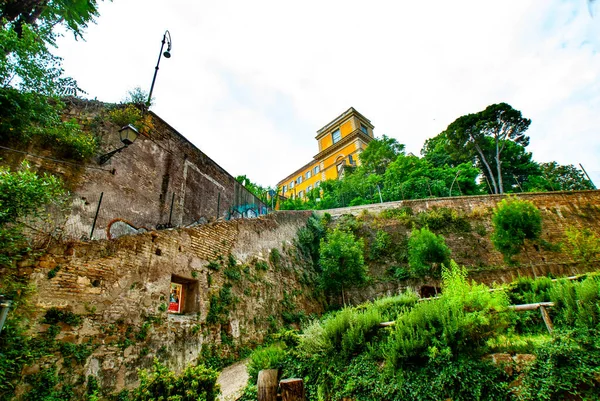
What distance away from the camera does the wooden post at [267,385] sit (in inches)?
185

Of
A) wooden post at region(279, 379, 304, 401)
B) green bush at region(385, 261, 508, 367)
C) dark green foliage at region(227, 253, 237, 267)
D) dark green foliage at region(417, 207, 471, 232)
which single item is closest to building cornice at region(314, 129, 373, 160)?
dark green foliage at region(417, 207, 471, 232)

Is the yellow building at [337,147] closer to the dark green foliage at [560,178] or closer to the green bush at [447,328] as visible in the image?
the dark green foliage at [560,178]

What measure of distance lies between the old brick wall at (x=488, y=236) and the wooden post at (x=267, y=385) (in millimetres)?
9497

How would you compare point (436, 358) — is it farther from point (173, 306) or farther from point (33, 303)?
point (33, 303)

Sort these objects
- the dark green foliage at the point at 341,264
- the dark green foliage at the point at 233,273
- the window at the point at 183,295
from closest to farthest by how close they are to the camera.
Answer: the window at the point at 183,295 < the dark green foliage at the point at 233,273 < the dark green foliage at the point at 341,264

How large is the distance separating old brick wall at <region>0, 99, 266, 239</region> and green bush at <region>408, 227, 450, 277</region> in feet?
29.5

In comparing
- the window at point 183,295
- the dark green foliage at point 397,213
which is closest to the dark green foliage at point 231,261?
the window at point 183,295

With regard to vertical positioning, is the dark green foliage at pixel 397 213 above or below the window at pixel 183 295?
above

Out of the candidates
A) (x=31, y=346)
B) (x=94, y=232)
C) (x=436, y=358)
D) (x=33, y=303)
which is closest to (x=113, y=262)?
(x=33, y=303)

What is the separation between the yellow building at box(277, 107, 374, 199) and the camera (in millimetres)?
35344

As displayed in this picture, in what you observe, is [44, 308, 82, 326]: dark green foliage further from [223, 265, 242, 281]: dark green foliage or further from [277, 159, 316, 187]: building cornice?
[277, 159, 316, 187]: building cornice

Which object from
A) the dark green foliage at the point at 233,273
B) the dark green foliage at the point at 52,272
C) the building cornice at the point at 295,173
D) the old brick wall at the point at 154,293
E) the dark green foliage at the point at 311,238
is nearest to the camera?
the dark green foliage at the point at 52,272

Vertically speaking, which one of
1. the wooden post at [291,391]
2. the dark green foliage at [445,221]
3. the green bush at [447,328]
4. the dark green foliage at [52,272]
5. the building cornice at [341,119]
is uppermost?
the building cornice at [341,119]

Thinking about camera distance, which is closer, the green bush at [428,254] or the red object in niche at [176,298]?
the red object in niche at [176,298]
